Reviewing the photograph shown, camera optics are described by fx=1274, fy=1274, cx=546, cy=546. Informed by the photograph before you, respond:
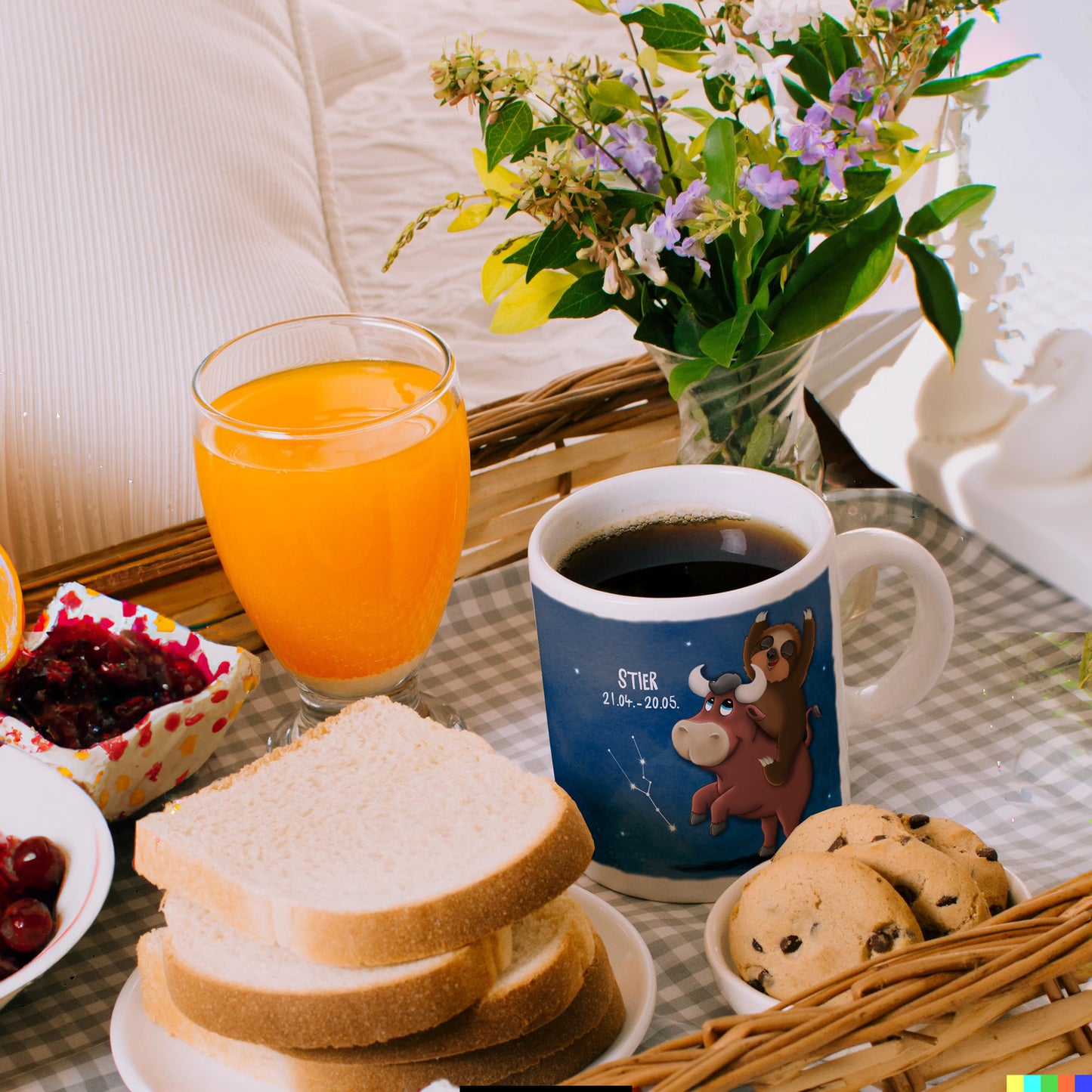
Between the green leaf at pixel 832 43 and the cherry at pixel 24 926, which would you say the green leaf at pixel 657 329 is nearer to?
the green leaf at pixel 832 43

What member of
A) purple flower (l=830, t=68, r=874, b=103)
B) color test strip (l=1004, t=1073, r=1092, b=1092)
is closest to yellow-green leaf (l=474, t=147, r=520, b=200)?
purple flower (l=830, t=68, r=874, b=103)

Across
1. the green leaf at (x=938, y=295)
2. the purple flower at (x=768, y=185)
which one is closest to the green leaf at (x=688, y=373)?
the purple flower at (x=768, y=185)

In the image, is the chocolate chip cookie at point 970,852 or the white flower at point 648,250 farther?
the white flower at point 648,250

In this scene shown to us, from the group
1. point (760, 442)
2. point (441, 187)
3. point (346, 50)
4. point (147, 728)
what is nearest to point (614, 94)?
point (760, 442)

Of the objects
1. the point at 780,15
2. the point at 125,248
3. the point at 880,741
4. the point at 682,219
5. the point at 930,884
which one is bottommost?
the point at 880,741

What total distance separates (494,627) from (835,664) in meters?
0.37

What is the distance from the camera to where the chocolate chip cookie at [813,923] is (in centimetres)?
52

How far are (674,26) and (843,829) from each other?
46 cm

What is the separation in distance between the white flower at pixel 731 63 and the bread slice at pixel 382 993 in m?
0.44

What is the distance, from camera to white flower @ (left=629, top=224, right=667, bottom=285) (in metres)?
0.71

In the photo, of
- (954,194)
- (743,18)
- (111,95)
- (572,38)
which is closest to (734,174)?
(743,18)

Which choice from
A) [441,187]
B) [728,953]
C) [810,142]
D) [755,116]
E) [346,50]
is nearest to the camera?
[728,953]

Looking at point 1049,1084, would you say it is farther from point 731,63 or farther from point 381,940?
point 731,63

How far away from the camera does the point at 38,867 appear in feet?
2.09
